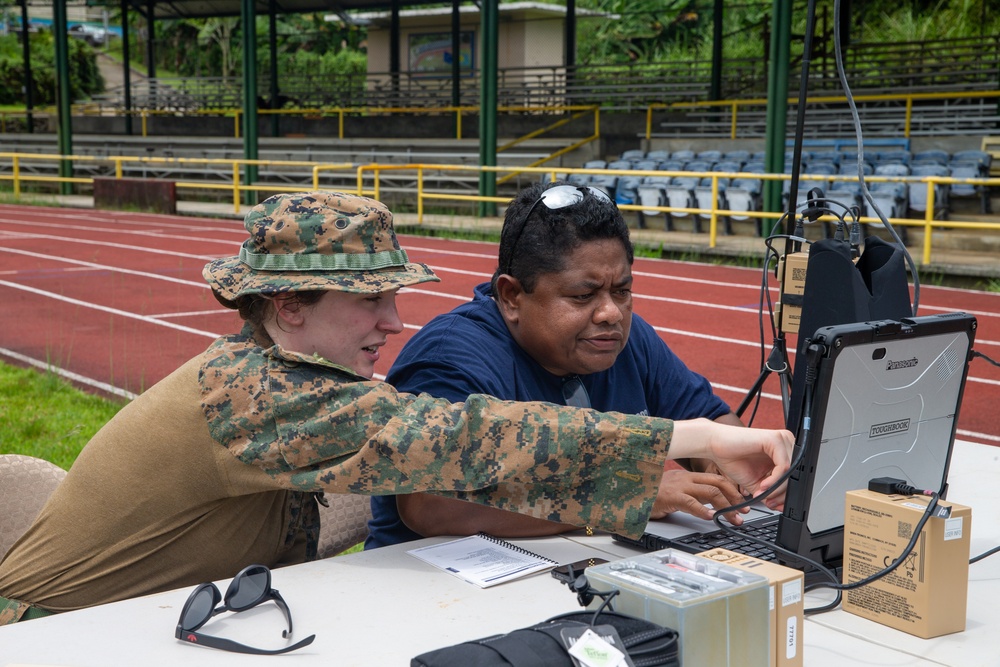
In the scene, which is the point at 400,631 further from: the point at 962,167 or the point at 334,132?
the point at 334,132

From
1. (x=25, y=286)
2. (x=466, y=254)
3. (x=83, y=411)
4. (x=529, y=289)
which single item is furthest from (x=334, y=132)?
(x=529, y=289)

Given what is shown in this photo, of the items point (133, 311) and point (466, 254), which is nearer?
point (133, 311)

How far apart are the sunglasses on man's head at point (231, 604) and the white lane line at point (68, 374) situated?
4.65 m

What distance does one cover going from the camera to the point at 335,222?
2.06 metres

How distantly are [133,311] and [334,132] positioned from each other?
21203 mm

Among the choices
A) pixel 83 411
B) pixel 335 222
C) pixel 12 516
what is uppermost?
pixel 335 222

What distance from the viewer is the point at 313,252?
2.04 meters

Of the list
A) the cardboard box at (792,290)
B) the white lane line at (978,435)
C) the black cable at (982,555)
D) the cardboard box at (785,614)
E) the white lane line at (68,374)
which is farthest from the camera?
the white lane line at (68,374)

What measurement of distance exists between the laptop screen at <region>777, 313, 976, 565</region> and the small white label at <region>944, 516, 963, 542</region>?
192 mm

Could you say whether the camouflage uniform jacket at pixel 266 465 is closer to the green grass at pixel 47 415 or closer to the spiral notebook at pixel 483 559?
the spiral notebook at pixel 483 559

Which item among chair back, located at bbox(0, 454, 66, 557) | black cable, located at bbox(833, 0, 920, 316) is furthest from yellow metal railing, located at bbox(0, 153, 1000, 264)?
chair back, located at bbox(0, 454, 66, 557)

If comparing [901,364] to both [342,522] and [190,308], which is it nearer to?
[342,522]

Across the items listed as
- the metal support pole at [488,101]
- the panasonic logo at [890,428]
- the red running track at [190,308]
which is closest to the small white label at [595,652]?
the panasonic logo at [890,428]

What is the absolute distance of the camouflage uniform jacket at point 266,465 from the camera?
6.44ft
